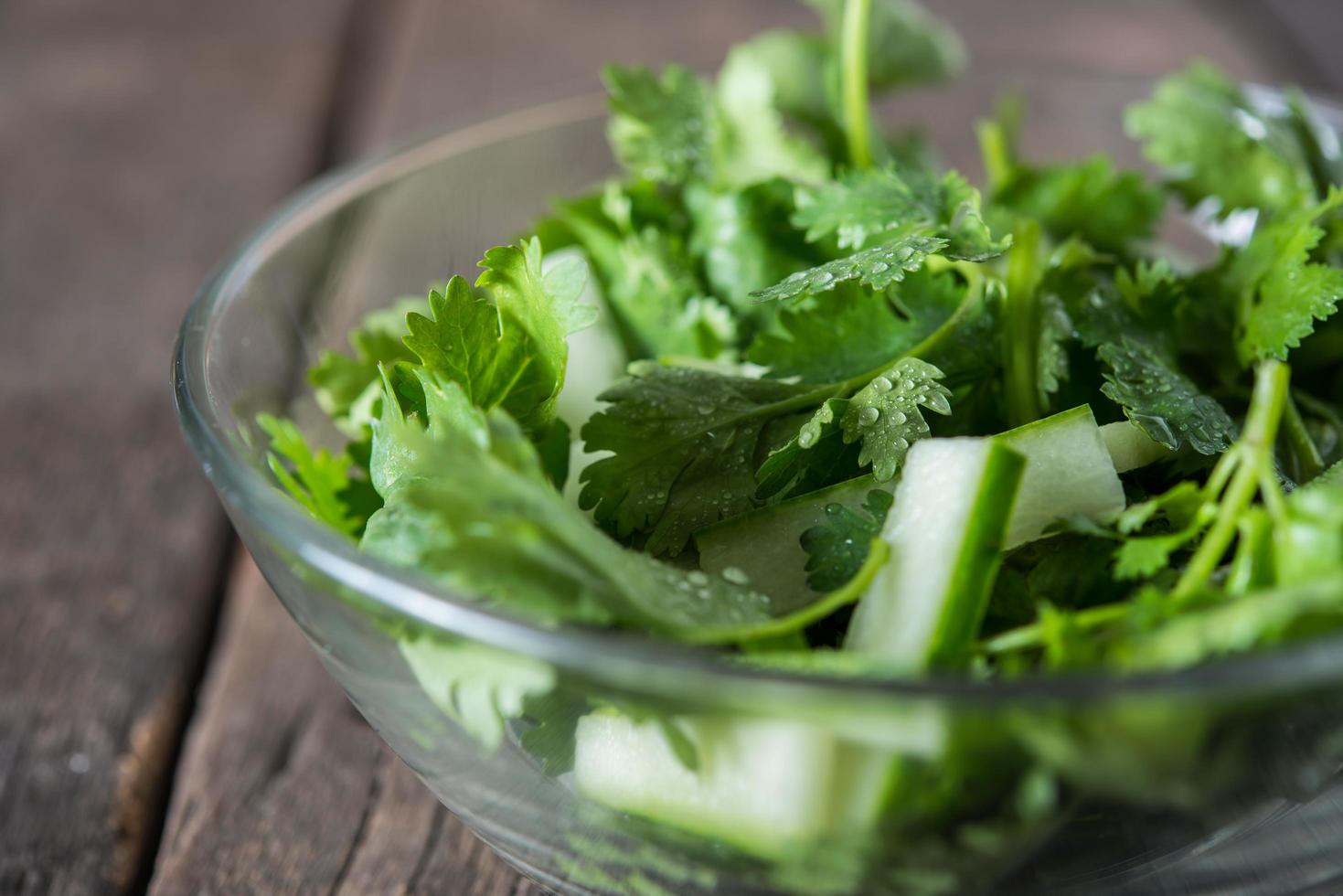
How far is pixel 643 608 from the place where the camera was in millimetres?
557

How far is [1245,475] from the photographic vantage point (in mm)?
585

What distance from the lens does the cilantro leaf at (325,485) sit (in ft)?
2.65

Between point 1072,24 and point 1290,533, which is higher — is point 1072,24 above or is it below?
Answer: below

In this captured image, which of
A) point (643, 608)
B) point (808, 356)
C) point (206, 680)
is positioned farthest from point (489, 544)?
point (206, 680)

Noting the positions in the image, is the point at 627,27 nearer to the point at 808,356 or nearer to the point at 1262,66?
the point at 1262,66

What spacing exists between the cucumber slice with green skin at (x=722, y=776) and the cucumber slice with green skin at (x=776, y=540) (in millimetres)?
124

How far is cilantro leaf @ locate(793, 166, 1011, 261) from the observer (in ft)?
2.54

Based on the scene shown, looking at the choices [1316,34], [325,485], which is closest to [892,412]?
[325,485]

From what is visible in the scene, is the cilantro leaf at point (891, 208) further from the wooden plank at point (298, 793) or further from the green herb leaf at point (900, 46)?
the wooden plank at point (298, 793)

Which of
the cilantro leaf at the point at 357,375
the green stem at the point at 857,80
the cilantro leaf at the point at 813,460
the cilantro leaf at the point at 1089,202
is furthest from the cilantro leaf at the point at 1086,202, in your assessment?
the cilantro leaf at the point at 357,375

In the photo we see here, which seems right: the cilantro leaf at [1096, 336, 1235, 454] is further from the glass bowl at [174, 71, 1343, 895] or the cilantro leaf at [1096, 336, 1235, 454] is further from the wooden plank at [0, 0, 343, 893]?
the wooden plank at [0, 0, 343, 893]

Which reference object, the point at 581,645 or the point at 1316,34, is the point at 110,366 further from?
the point at 1316,34

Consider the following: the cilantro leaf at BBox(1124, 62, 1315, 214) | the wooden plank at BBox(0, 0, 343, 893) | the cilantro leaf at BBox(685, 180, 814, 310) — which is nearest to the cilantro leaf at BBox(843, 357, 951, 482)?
the cilantro leaf at BBox(685, 180, 814, 310)

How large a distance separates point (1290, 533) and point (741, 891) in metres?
0.31
